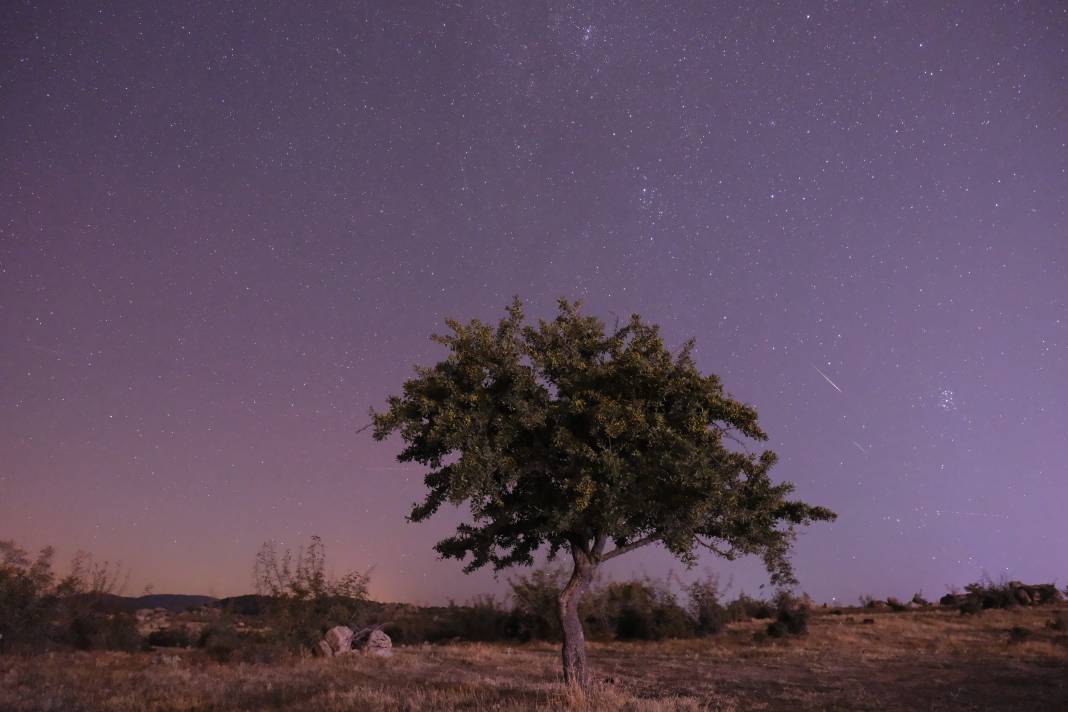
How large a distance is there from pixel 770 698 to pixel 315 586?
2758 centimetres

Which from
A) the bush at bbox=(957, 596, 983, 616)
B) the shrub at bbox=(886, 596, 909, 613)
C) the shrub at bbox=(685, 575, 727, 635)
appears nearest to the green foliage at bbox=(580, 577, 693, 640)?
the shrub at bbox=(685, 575, 727, 635)

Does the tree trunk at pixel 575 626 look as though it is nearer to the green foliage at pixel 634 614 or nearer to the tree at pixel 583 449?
the tree at pixel 583 449

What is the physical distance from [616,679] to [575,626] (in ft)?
14.5

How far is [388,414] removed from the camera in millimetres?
18281

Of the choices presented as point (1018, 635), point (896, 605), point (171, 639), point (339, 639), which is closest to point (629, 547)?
point (339, 639)

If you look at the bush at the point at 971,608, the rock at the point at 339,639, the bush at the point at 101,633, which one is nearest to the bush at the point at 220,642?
the bush at the point at 101,633

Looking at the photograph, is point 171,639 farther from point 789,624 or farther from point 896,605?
point 896,605

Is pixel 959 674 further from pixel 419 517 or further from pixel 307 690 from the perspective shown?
pixel 307 690

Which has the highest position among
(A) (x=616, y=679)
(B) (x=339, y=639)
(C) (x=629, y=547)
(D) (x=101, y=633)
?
(C) (x=629, y=547)

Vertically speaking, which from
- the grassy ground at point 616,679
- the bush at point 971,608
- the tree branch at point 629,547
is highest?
the tree branch at point 629,547

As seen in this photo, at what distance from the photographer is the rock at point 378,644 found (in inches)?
1385

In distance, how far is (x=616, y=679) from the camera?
22719 millimetres

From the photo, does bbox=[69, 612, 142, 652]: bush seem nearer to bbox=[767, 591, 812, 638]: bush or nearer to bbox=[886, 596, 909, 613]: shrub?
bbox=[767, 591, 812, 638]: bush

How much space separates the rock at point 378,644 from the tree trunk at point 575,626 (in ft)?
60.6
